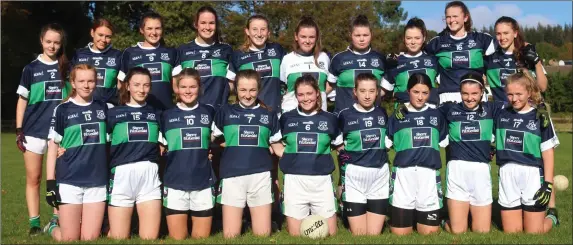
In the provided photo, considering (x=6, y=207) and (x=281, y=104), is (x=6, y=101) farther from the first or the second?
(x=281, y=104)

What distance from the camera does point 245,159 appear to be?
680 centimetres

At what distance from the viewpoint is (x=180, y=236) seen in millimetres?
6754

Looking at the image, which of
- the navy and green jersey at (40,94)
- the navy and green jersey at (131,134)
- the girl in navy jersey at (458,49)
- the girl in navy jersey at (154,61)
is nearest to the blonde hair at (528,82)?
the girl in navy jersey at (458,49)

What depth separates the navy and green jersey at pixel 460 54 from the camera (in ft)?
Answer: 25.1

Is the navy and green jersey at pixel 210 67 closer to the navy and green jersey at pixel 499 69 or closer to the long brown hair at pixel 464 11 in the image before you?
the long brown hair at pixel 464 11

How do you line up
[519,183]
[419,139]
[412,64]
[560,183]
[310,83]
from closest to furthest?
[310,83] → [419,139] → [519,183] → [412,64] → [560,183]

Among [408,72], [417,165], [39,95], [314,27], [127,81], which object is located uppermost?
[314,27]

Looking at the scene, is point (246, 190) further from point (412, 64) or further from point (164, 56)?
point (412, 64)

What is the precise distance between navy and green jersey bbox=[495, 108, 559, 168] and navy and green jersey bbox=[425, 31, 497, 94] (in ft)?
2.67

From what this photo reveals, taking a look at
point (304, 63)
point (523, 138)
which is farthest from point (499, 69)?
point (304, 63)

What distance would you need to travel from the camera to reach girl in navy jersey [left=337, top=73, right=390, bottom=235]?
7062 millimetres

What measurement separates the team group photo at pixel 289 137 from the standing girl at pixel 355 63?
2 centimetres

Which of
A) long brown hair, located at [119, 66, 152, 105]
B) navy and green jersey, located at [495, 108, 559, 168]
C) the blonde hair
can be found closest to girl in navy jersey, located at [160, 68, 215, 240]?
long brown hair, located at [119, 66, 152, 105]

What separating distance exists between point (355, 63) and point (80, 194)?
3615 mm
